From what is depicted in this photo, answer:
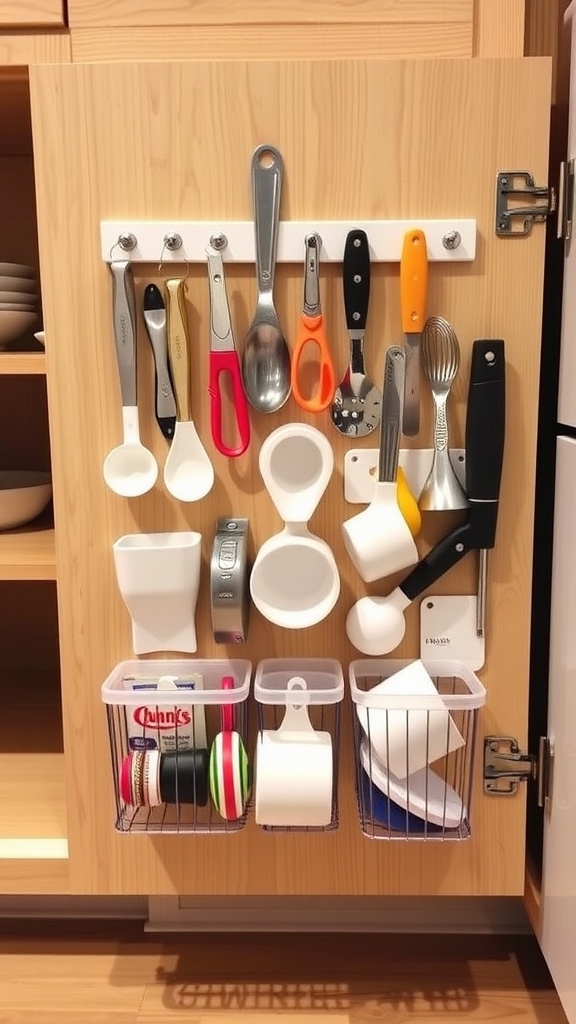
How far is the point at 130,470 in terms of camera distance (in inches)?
37.8

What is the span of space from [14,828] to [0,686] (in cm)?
39

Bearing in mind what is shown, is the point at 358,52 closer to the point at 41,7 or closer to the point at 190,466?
the point at 41,7

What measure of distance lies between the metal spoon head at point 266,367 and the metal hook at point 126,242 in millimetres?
153

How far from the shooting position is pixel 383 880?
1.02 metres

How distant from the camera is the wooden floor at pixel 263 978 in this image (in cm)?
103

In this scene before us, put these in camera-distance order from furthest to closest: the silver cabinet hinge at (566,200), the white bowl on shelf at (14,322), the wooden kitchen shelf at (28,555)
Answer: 1. the white bowl on shelf at (14,322)
2. the wooden kitchen shelf at (28,555)
3. the silver cabinet hinge at (566,200)

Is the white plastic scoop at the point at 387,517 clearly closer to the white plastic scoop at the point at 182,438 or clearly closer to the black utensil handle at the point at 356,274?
the black utensil handle at the point at 356,274

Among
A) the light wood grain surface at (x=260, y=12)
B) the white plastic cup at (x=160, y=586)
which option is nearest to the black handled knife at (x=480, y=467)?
the white plastic cup at (x=160, y=586)

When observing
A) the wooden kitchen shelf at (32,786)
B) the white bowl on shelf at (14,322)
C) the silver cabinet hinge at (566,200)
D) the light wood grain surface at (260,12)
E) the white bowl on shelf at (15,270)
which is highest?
the light wood grain surface at (260,12)

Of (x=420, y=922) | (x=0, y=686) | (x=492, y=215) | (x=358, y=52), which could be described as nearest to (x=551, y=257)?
(x=492, y=215)

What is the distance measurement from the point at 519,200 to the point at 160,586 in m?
0.56

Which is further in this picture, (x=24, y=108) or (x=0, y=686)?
(x=0, y=686)

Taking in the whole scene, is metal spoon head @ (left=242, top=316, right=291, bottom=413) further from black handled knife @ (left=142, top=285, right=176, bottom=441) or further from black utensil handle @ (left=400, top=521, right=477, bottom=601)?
black utensil handle @ (left=400, top=521, right=477, bottom=601)

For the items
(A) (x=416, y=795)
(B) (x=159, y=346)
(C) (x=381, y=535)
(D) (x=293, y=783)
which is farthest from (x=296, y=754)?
(B) (x=159, y=346)
